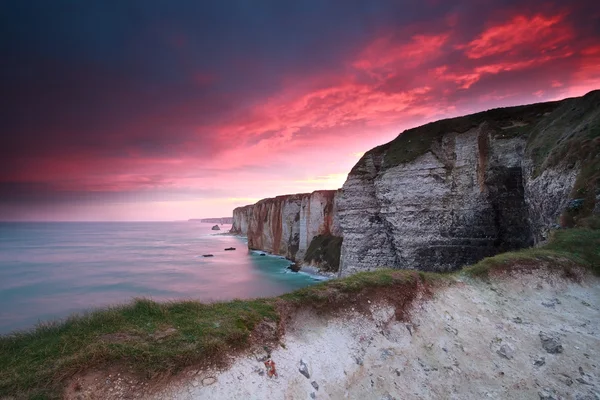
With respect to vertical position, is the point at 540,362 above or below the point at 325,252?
above

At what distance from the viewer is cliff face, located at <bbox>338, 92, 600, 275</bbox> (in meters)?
19.1

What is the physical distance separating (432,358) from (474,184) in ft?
67.9

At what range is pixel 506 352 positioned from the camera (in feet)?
24.5

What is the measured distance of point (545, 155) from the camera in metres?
19.6

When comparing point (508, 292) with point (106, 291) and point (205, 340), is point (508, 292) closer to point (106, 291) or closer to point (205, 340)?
point (205, 340)

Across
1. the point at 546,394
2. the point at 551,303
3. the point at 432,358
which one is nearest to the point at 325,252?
the point at 551,303

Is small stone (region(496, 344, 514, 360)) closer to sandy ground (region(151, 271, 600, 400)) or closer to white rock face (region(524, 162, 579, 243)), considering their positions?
sandy ground (region(151, 271, 600, 400))

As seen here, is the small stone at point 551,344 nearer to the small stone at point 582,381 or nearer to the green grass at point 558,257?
the small stone at point 582,381

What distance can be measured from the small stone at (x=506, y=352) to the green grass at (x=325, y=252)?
3921 cm

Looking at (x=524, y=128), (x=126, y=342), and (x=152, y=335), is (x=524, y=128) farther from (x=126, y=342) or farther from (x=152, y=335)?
(x=126, y=342)

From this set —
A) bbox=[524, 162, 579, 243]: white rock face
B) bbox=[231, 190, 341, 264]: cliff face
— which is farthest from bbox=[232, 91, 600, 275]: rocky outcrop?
bbox=[231, 190, 341, 264]: cliff face

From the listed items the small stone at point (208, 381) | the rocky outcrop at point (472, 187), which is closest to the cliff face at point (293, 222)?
the rocky outcrop at point (472, 187)

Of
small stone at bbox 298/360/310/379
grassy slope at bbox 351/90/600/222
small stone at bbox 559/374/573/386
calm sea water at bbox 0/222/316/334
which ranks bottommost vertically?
calm sea water at bbox 0/222/316/334

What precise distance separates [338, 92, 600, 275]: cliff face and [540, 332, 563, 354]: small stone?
12576 mm
